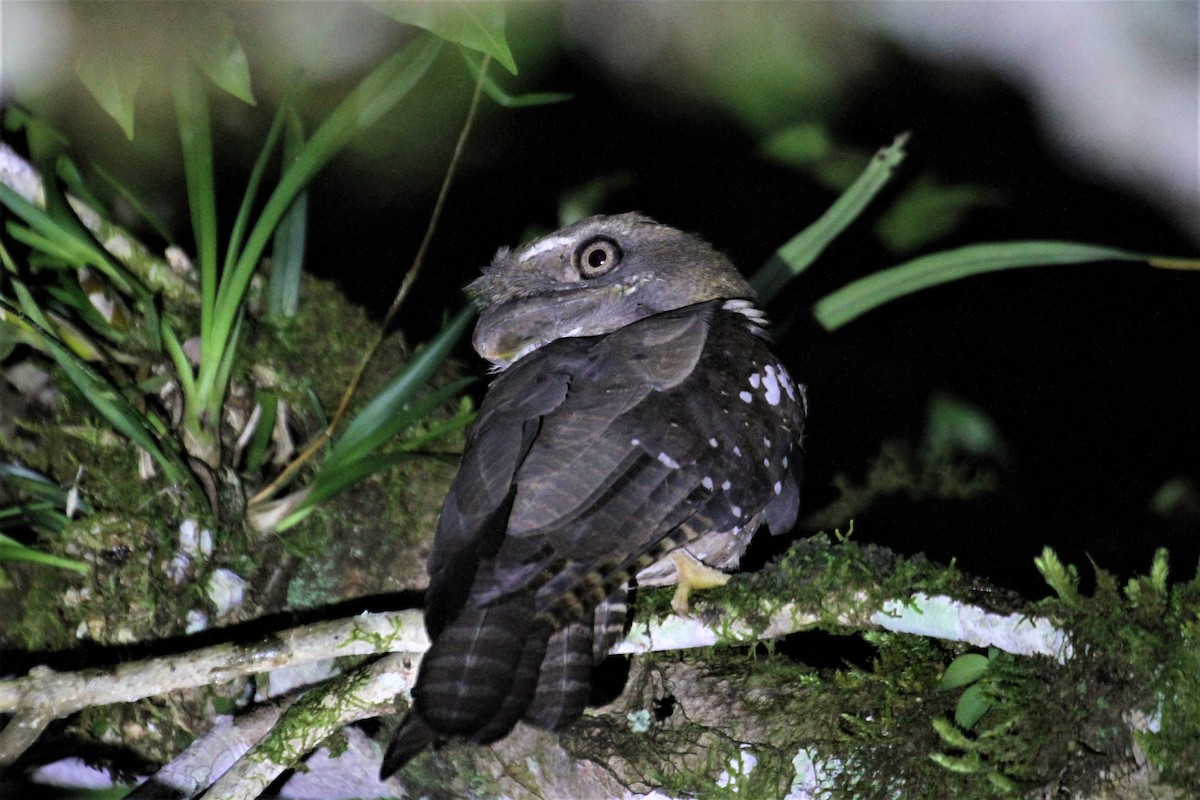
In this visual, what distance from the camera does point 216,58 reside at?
2242 mm

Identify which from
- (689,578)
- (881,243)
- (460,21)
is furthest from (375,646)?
(881,243)

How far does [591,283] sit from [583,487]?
0.83 metres

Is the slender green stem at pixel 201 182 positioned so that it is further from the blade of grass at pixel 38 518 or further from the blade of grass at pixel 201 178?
the blade of grass at pixel 38 518

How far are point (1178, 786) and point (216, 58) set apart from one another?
2436 millimetres

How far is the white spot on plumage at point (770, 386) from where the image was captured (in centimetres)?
196

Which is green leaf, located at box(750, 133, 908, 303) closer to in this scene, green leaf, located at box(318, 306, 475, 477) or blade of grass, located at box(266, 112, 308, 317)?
green leaf, located at box(318, 306, 475, 477)

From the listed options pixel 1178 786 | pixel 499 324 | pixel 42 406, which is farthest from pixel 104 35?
pixel 1178 786

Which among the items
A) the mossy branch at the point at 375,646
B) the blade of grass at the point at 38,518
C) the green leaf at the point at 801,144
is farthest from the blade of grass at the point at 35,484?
the green leaf at the point at 801,144

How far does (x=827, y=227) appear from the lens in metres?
2.75

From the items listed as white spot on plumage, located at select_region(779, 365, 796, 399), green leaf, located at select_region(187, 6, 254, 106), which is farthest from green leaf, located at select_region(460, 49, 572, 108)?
white spot on plumage, located at select_region(779, 365, 796, 399)

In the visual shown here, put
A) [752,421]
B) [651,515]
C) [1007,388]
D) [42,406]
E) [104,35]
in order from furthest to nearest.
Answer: [1007,388] < [42,406] < [104,35] < [752,421] < [651,515]

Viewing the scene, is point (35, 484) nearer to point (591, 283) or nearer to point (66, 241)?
point (66, 241)

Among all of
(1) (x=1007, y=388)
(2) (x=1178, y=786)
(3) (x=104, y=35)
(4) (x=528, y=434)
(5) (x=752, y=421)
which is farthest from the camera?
(1) (x=1007, y=388)

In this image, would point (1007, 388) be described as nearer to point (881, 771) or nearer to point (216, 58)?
point (881, 771)
